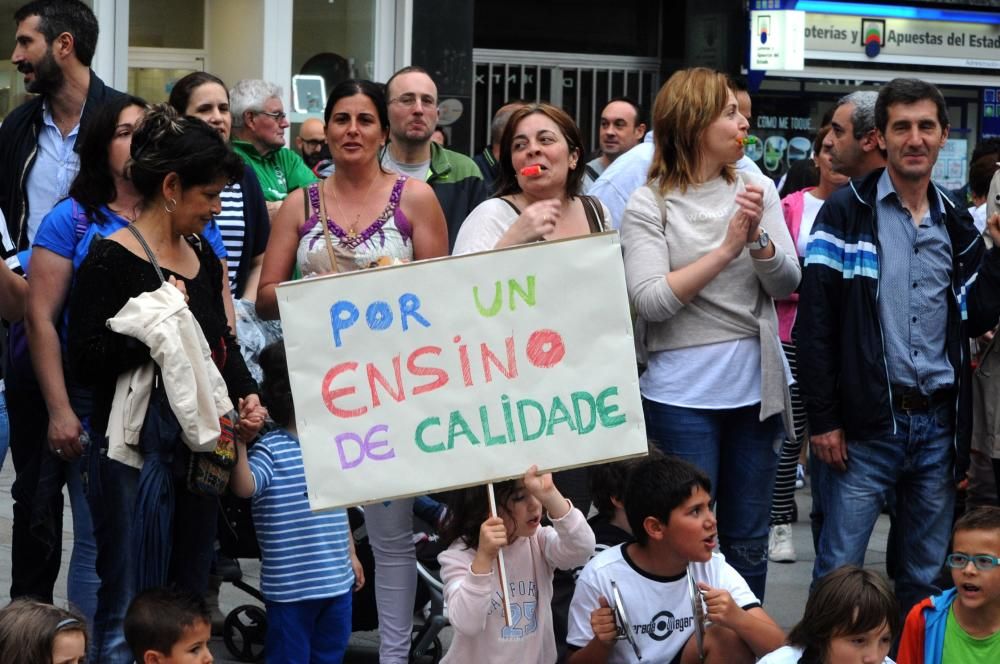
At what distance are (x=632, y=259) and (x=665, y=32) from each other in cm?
1005

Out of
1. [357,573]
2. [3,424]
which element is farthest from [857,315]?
[3,424]

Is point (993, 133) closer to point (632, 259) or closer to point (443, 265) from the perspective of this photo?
point (632, 259)

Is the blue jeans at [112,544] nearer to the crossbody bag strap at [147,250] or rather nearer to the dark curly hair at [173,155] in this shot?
the crossbody bag strap at [147,250]

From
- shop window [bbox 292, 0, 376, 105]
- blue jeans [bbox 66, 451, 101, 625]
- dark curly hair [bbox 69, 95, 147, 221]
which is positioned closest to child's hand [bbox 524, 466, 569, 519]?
blue jeans [bbox 66, 451, 101, 625]

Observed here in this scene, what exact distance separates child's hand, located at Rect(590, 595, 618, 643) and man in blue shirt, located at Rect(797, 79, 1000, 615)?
1117 millimetres

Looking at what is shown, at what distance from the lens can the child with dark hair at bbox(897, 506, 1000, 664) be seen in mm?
4645

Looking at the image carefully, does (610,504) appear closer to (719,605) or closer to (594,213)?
(719,605)

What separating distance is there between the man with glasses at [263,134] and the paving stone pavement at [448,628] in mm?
1698

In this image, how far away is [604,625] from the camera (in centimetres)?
459

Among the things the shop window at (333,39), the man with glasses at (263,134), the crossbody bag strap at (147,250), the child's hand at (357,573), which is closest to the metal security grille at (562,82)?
the shop window at (333,39)

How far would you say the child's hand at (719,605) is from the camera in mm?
4605

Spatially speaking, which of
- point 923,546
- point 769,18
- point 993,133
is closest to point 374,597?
point 923,546

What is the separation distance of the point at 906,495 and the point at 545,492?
1.68m

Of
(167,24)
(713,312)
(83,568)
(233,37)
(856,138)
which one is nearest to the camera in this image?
(83,568)
